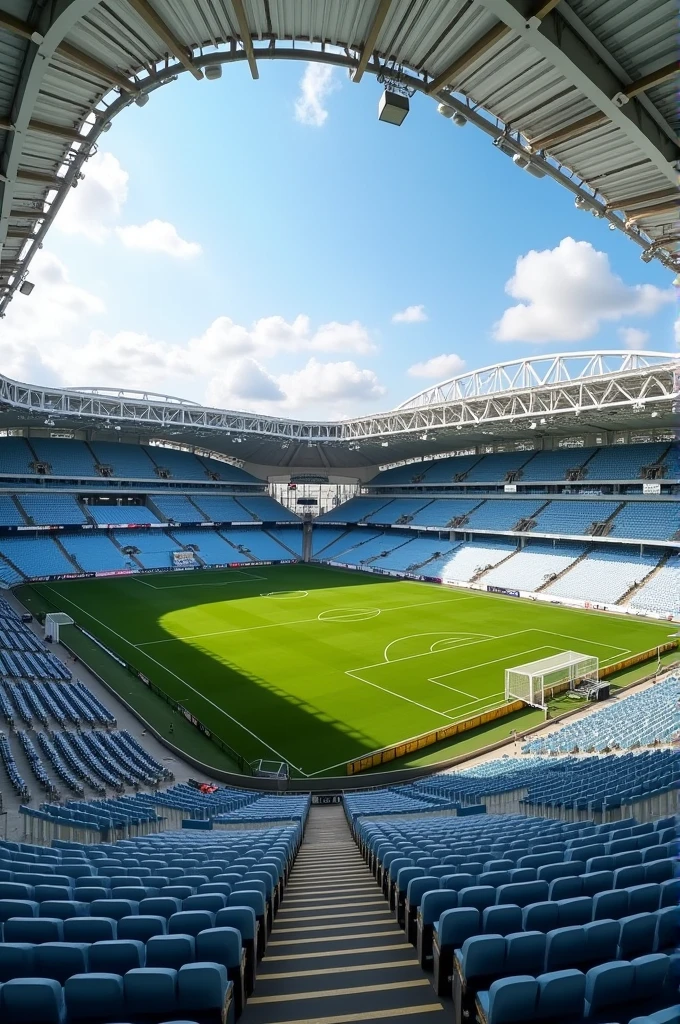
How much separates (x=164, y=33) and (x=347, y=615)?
3437 cm

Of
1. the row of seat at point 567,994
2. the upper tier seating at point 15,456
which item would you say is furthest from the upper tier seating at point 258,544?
the row of seat at point 567,994

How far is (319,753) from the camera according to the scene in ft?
62.1

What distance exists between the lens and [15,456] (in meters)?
53.5

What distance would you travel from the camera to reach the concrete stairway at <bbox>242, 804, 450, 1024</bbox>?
3.64m

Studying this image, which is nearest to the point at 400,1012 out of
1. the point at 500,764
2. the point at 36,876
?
the point at 36,876

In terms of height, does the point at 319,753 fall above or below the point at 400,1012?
below

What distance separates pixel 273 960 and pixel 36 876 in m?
2.90

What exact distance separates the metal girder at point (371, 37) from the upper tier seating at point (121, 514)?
54.9 m

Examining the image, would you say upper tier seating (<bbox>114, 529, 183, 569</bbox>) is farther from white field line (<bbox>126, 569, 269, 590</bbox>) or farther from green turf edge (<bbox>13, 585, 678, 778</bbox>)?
green turf edge (<bbox>13, 585, 678, 778</bbox>)

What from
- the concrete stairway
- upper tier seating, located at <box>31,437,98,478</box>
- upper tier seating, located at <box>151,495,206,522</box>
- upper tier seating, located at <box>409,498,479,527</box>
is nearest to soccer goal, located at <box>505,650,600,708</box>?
the concrete stairway

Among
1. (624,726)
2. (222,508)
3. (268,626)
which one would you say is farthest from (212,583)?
(624,726)

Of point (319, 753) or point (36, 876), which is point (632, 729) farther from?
point (36, 876)

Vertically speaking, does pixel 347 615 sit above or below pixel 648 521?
below

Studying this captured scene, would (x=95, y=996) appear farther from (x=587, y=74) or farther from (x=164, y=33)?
(x=587, y=74)
